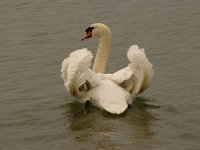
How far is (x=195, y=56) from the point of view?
13.1m

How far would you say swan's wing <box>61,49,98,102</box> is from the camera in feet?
32.1

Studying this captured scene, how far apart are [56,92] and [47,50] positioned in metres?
Answer: 2.52

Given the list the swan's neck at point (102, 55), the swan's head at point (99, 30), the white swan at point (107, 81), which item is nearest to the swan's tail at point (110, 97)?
the white swan at point (107, 81)

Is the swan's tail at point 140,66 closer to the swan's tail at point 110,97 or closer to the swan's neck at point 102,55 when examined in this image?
the swan's tail at point 110,97

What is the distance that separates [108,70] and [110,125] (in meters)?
3.25

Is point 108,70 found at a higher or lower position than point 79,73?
lower

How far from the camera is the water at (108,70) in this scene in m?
9.31

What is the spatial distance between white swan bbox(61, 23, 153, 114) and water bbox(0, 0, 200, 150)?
0.73ft

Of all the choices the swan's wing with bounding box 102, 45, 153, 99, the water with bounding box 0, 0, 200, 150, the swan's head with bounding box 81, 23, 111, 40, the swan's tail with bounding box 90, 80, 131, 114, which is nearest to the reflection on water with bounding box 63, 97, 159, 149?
the water with bounding box 0, 0, 200, 150

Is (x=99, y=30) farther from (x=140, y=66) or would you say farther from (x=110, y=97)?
(x=110, y=97)

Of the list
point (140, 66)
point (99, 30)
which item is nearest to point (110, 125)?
A: point (140, 66)

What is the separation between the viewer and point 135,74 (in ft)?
34.1

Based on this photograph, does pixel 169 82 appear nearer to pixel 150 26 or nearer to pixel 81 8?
pixel 150 26

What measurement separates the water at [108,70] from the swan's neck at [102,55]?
699 millimetres
